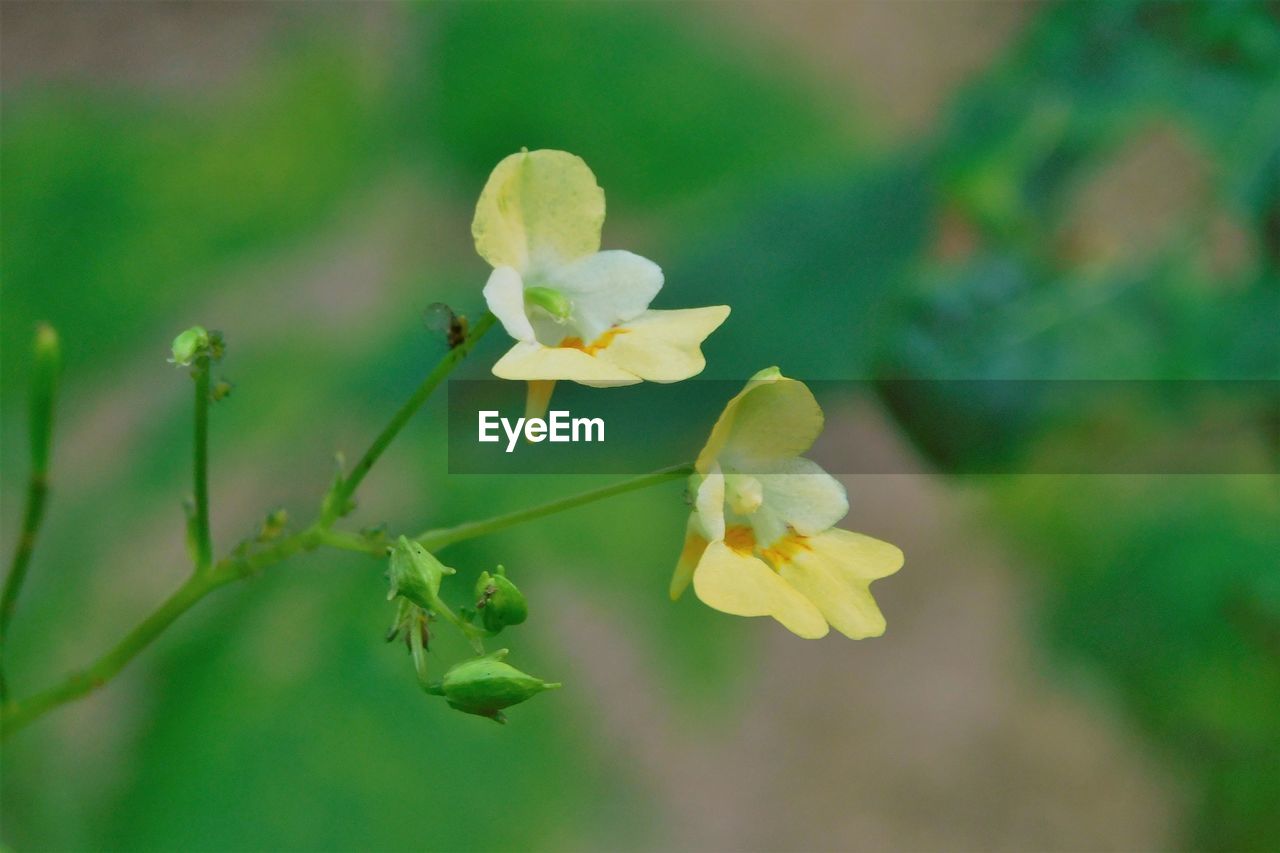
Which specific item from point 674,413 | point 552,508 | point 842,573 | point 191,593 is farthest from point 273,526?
point 674,413

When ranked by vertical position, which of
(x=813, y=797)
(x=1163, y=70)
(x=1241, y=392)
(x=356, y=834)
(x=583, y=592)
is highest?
(x=1163, y=70)

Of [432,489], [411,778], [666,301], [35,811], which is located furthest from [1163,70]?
[35,811]

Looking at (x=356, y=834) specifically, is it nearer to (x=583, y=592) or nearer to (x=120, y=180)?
(x=583, y=592)

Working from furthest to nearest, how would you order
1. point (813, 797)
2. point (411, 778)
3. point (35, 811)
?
point (813, 797) → point (411, 778) → point (35, 811)

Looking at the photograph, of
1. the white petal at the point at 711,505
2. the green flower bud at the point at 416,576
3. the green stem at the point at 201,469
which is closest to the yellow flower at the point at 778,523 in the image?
the white petal at the point at 711,505

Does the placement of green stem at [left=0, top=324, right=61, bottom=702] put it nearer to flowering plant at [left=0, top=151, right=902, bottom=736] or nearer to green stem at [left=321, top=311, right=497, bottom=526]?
flowering plant at [left=0, top=151, right=902, bottom=736]

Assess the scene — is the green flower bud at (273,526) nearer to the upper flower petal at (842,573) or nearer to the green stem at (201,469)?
the green stem at (201,469)

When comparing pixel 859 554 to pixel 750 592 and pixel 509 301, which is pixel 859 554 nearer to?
pixel 750 592
